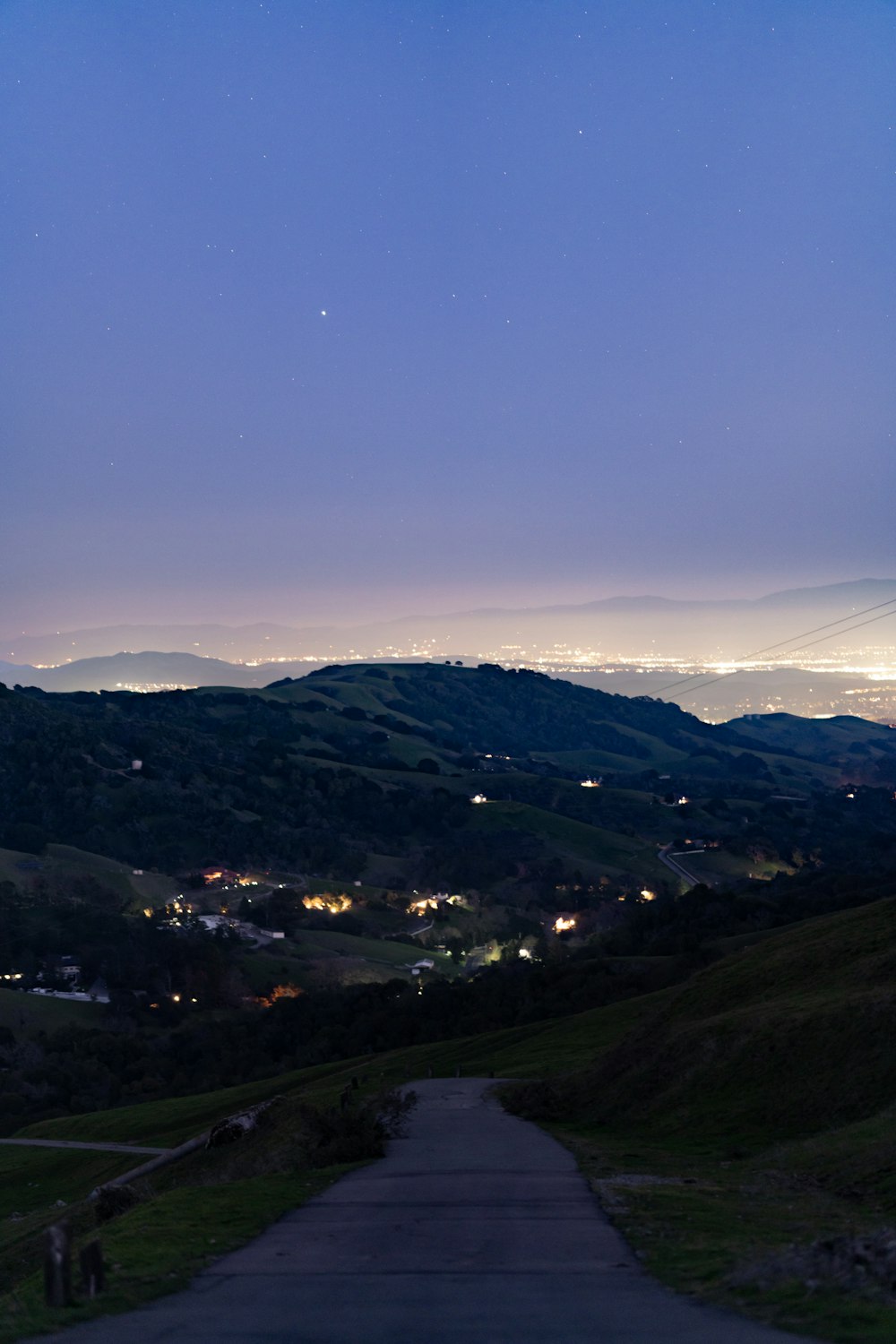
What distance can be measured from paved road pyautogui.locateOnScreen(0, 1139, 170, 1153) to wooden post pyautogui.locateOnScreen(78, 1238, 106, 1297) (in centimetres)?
3975

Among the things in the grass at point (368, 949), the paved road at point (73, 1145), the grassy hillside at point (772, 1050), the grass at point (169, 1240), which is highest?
the grass at point (169, 1240)

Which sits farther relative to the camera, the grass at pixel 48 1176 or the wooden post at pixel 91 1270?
the grass at pixel 48 1176

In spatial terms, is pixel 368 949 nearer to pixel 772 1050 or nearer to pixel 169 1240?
pixel 772 1050

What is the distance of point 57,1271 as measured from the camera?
1095 centimetres

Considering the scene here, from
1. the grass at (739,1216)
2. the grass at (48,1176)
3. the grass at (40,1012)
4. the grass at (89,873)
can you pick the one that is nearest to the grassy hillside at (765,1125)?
the grass at (739,1216)

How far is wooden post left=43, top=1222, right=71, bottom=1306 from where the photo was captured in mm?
10883

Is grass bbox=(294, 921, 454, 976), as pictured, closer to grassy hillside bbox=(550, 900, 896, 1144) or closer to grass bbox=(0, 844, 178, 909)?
grass bbox=(0, 844, 178, 909)

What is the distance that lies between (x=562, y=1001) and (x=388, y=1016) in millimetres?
20798

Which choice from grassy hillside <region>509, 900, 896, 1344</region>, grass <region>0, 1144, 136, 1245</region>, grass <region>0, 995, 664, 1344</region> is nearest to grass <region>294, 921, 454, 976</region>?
grass <region>0, 995, 664, 1344</region>

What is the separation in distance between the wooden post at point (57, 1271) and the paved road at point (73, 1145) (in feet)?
132

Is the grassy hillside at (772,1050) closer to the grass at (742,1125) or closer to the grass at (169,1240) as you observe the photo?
the grass at (742,1125)

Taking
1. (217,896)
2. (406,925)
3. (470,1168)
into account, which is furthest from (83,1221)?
(217,896)

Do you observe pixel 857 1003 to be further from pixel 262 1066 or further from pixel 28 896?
pixel 28 896

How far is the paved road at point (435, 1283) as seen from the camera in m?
9.80
